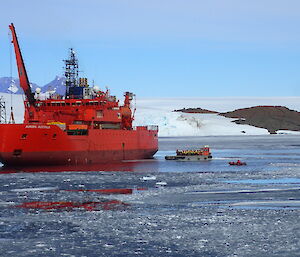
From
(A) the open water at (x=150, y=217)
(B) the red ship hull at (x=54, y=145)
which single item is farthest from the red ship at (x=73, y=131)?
(A) the open water at (x=150, y=217)

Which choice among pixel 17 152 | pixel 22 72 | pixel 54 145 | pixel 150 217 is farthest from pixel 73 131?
pixel 150 217

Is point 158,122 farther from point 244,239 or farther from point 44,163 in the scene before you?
point 244,239

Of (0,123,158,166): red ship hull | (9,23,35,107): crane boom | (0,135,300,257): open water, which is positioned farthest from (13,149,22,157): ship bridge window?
(0,135,300,257): open water

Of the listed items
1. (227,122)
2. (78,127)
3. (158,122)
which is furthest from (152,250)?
(227,122)

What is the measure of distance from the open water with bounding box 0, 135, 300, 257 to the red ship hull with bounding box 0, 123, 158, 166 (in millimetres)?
13118

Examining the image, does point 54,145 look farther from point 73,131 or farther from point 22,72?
point 22,72

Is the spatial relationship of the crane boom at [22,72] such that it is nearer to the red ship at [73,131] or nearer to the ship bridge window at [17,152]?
the red ship at [73,131]

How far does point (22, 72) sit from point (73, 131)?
11.8m

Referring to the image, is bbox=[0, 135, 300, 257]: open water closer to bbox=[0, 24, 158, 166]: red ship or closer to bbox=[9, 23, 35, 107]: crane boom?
bbox=[0, 24, 158, 166]: red ship

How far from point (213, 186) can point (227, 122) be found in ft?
486

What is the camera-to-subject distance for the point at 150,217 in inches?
839

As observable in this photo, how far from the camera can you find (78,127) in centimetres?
5372

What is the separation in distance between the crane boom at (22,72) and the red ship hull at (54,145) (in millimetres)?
9316

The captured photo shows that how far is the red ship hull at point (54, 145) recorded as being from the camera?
47.5 meters
